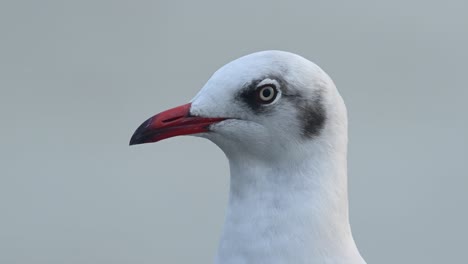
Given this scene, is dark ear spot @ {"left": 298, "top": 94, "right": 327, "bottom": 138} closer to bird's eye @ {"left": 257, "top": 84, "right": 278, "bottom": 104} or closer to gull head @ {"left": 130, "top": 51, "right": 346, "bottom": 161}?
gull head @ {"left": 130, "top": 51, "right": 346, "bottom": 161}

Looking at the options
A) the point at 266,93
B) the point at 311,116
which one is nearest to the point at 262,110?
the point at 266,93

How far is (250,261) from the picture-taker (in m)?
3.49

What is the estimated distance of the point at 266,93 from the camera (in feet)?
11.0

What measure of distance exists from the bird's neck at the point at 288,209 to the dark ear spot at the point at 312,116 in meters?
0.08

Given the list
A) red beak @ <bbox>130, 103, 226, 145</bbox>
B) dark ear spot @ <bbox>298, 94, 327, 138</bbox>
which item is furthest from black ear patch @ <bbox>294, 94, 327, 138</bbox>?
red beak @ <bbox>130, 103, 226, 145</bbox>

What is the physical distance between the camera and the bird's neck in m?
3.46

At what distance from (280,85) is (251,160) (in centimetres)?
34

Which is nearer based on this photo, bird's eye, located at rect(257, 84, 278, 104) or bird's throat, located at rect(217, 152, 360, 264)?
bird's eye, located at rect(257, 84, 278, 104)

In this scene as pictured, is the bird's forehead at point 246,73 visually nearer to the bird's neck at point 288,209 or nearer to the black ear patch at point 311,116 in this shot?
the black ear patch at point 311,116

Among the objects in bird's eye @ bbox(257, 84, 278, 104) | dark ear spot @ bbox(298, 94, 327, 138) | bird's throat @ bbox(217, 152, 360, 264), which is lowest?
bird's throat @ bbox(217, 152, 360, 264)

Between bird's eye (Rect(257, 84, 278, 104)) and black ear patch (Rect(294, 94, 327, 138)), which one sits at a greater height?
bird's eye (Rect(257, 84, 278, 104))

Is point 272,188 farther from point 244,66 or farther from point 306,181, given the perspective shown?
point 244,66

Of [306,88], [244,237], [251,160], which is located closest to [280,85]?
[306,88]

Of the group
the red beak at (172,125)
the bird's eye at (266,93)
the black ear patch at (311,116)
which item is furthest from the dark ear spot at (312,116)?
the red beak at (172,125)
